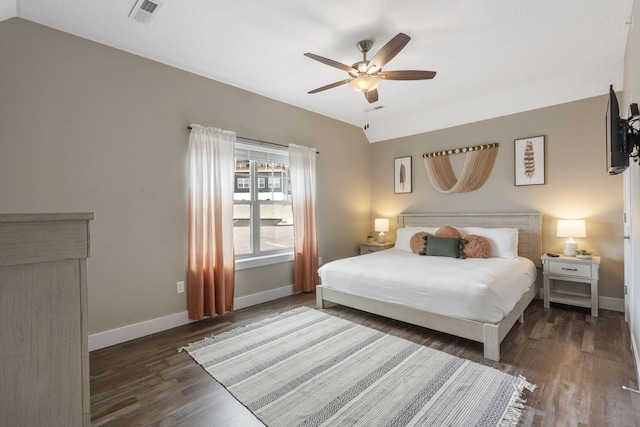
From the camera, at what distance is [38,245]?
0.67 metres

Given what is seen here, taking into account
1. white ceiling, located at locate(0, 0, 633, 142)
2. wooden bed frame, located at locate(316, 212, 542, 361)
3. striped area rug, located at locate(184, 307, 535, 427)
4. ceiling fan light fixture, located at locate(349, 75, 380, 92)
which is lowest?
striped area rug, located at locate(184, 307, 535, 427)

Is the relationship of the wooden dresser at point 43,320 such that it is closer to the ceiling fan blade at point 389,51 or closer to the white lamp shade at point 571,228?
the ceiling fan blade at point 389,51

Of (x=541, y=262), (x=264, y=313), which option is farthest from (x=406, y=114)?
(x=264, y=313)

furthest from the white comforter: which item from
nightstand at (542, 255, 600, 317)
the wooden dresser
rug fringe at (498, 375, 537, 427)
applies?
the wooden dresser

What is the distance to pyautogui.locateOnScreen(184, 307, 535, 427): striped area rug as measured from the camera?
1751 mm

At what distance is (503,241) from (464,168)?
4.10 feet

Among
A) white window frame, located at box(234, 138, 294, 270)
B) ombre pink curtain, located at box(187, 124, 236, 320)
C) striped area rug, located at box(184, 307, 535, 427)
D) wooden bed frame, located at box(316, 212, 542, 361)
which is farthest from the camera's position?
white window frame, located at box(234, 138, 294, 270)

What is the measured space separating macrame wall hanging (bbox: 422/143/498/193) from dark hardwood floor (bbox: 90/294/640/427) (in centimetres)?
191

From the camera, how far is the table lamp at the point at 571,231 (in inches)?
134

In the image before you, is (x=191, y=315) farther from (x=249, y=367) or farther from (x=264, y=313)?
(x=249, y=367)

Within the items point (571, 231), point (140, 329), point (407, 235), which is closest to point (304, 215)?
point (407, 235)

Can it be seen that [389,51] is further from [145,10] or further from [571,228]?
[571,228]

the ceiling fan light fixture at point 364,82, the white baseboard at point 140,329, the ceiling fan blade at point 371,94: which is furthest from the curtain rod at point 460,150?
the white baseboard at point 140,329

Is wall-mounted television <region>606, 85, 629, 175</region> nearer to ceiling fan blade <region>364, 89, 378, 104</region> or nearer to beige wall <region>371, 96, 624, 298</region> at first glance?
ceiling fan blade <region>364, 89, 378, 104</region>
